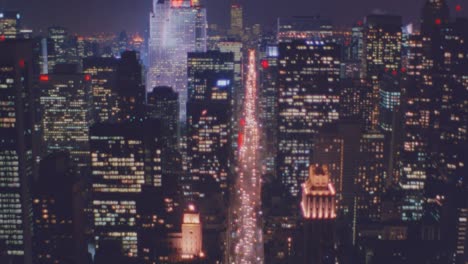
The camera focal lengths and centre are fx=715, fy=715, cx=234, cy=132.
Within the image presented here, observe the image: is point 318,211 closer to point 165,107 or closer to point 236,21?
point 165,107

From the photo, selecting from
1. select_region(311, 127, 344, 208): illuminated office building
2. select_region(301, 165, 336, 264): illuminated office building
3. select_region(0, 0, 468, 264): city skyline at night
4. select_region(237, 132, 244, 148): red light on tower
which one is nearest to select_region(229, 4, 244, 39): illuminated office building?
select_region(0, 0, 468, 264): city skyline at night

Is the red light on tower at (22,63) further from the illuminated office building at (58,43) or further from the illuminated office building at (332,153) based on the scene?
the illuminated office building at (58,43)

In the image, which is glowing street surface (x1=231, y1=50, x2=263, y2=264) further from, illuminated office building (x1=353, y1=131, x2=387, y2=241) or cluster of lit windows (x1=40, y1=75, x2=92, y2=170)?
cluster of lit windows (x1=40, y1=75, x2=92, y2=170)

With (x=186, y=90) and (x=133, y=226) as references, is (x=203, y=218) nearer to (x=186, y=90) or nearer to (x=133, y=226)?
(x=133, y=226)

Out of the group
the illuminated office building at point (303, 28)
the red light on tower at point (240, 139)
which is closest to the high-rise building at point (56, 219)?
the illuminated office building at point (303, 28)

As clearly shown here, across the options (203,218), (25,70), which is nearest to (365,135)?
(203,218)

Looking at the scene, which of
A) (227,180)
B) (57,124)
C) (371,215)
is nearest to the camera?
(371,215)
